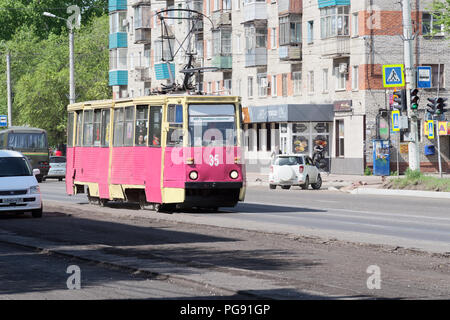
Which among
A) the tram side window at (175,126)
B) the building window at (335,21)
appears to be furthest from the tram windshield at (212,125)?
the building window at (335,21)

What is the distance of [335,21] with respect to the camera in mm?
57781

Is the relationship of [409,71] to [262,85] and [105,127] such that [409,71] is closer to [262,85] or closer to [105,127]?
[105,127]

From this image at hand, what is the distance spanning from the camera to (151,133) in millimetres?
26828

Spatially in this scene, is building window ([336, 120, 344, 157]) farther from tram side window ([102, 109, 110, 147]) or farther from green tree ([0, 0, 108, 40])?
green tree ([0, 0, 108, 40])

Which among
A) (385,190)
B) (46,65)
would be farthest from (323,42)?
(46,65)

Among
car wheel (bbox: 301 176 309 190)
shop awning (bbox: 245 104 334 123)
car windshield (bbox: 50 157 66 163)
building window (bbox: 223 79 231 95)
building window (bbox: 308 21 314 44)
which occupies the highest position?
building window (bbox: 308 21 314 44)

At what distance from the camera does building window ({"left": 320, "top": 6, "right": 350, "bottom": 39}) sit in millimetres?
57438

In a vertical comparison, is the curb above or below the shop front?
below

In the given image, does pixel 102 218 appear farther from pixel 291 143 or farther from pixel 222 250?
pixel 291 143

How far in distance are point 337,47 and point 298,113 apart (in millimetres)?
4987

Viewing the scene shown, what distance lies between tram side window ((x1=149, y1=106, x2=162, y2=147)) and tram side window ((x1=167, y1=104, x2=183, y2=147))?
38cm

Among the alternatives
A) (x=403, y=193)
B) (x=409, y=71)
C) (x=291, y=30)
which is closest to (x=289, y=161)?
(x=403, y=193)

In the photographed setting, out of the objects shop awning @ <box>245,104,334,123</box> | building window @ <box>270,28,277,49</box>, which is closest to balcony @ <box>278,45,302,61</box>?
shop awning @ <box>245,104,334,123</box>

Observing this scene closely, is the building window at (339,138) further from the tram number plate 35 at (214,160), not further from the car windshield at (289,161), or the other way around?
the tram number plate 35 at (214,160)
